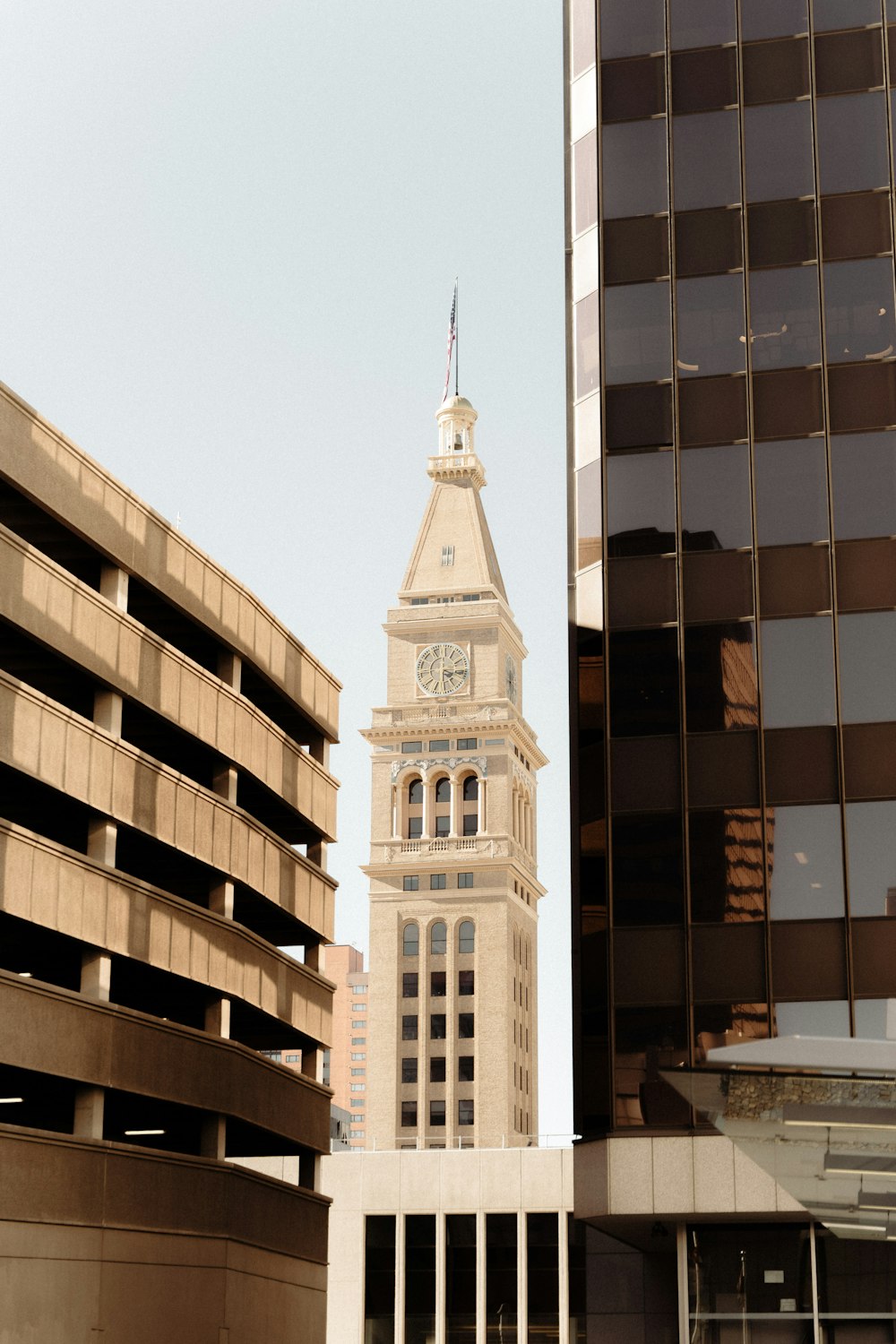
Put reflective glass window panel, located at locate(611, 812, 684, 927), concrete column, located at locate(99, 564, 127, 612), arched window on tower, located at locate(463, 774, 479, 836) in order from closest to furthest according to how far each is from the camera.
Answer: reflective glass window panel, located at locate(611, 812, 684, 927) < concrete column, located at locate(99, 564, 127, 612) < arched window on tower, located at locate(463, 774, 479, 836)

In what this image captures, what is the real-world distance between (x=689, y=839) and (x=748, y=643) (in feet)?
12.6

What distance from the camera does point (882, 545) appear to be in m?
34.1

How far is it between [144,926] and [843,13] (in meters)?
23.6

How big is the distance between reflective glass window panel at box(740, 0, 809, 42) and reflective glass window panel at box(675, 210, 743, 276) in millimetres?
3885

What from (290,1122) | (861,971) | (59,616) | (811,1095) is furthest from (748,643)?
(290,1122)

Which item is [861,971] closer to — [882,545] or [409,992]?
[882,545]

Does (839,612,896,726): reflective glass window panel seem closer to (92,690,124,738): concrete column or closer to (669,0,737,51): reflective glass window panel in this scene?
(669,0,737,51): reflective glass window panel

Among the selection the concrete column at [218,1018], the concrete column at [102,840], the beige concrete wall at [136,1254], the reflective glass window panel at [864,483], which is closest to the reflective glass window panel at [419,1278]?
the beige concrete wall at [136,1254]

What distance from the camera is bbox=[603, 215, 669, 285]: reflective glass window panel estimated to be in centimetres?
3688

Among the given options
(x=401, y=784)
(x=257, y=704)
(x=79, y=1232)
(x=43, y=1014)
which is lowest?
(x=79, y=1232)

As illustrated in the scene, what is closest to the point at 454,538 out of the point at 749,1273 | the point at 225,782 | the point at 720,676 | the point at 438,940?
the point at 438,940

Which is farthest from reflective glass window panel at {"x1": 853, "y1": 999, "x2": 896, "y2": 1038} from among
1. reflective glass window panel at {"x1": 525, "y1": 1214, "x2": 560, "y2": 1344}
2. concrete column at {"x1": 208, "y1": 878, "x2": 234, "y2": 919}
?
reflective glass window panel at {"x1": 525, "y1": 1214, "x2": 560, "y2": 1344}

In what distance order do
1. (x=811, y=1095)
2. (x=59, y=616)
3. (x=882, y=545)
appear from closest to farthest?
(x=811, y=1095) → (x=882, y=545) → (x=59, y=616)

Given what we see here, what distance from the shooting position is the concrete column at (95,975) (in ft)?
122
